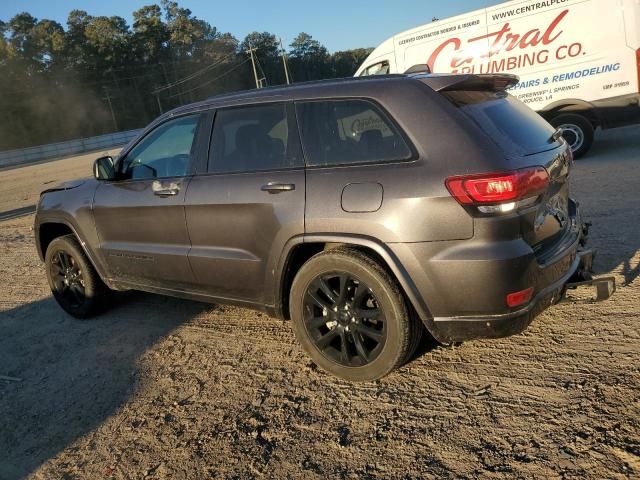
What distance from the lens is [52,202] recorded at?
4820 mm

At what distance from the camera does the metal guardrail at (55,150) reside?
45.1m

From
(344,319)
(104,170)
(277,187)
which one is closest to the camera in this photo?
(344,319)

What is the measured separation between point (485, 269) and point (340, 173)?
99 centimetres

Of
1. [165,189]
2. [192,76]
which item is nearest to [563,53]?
[165,189]

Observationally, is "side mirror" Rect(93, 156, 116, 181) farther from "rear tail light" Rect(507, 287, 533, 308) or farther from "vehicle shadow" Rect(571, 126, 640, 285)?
"vehicle shadow" Rect(571, 126, 640, 285)

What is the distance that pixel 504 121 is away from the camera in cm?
299

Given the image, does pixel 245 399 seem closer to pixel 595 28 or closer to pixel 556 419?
pixel 556 419

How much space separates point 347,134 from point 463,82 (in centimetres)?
74

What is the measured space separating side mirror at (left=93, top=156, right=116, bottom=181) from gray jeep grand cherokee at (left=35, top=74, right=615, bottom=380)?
28 cm

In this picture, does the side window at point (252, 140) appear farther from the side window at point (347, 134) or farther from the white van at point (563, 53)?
the white van at point (563, 53)

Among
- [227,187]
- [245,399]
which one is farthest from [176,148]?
[245,399]

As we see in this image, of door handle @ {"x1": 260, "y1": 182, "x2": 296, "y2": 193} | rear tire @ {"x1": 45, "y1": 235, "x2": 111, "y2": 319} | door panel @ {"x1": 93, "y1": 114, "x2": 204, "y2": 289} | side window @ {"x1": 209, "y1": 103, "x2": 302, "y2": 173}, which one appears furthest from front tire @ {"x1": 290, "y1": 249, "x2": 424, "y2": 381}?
rear tire @ {"x1": 45, "y1": 235, "x2": 111, "y2": 319}

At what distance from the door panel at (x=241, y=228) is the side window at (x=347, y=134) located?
21cm

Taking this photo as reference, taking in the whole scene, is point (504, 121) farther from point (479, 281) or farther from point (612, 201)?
point (612, 201)
